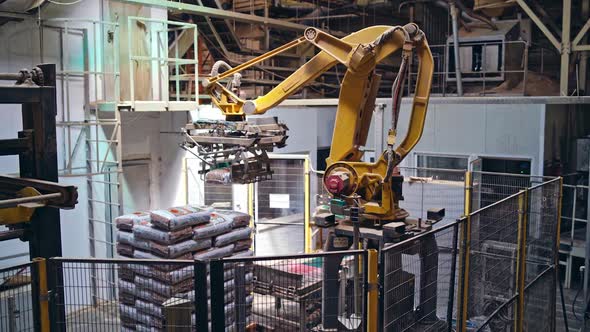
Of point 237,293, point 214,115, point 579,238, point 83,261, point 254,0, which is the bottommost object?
point 579,238

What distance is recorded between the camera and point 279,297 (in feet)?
18.7

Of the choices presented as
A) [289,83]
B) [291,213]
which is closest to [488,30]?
[291,213]

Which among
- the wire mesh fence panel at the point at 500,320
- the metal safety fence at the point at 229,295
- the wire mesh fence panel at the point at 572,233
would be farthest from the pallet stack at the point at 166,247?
the wire mesh fence panel at the point at 572,233

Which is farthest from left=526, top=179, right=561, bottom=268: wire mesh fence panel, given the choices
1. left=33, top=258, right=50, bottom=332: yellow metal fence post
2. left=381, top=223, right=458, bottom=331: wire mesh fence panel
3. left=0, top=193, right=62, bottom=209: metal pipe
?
left=0, top=193, right=62, bottom=209: metal pipe

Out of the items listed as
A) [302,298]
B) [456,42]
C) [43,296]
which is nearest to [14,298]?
[43,296]

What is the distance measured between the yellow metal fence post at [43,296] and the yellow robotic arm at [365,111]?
3.73m

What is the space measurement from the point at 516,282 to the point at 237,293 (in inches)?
176

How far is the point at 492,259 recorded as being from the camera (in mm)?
7164

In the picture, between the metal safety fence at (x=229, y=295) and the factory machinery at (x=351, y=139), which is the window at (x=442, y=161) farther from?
the metal safety fence at (x=229, y=295)

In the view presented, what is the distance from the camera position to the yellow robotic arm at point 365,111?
729 centimetres

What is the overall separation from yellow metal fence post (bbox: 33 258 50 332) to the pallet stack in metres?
1.92

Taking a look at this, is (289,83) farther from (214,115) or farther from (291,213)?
(291,213)

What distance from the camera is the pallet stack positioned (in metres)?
6.69

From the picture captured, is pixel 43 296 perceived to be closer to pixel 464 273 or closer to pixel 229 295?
pixel 229 295
